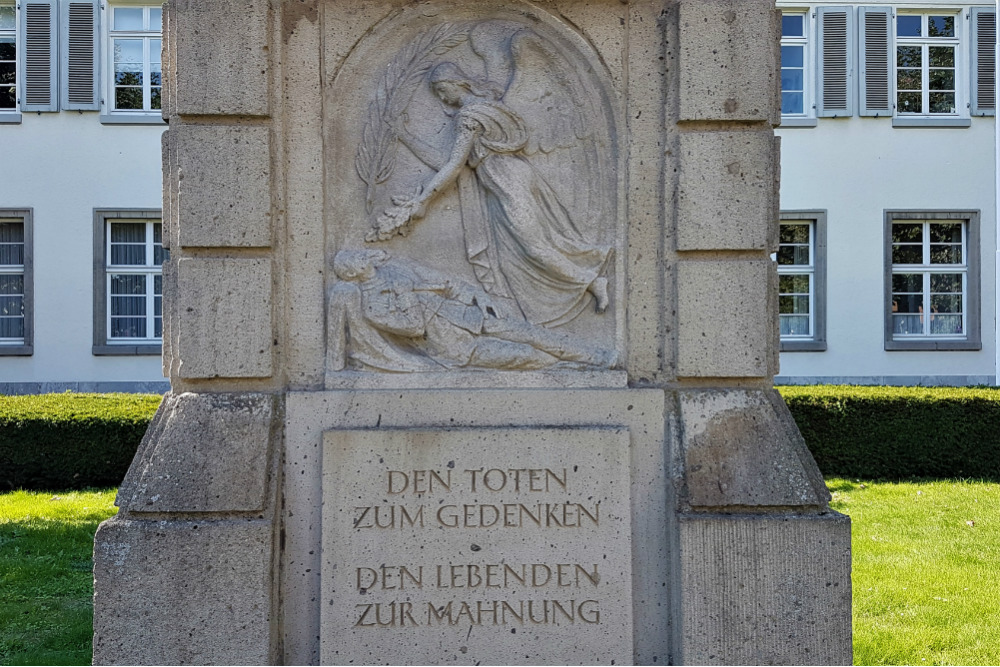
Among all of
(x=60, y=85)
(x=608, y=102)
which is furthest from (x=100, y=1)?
(x=608, y=102)

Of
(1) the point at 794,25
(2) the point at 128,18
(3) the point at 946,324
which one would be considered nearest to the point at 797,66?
(1) the point at 794,25

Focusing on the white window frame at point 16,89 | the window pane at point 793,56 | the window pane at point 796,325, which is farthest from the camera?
the window pane at point 796,325

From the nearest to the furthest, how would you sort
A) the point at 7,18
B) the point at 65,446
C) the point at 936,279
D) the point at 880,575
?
1. the point at 880,575
2. the point at 65,446
3. the point at 7,18
4. the point at 936,279

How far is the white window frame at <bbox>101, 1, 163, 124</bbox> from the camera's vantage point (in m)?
14.3

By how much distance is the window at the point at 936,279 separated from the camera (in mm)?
15172

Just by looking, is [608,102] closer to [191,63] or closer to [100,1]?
[191,63]

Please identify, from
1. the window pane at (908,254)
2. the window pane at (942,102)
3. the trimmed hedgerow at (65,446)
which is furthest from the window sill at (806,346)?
the trimmed hedgerow at (65,446)

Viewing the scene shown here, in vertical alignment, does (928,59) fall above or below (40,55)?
above

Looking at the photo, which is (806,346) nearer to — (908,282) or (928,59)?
(908,282)

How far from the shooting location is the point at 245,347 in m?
3.84

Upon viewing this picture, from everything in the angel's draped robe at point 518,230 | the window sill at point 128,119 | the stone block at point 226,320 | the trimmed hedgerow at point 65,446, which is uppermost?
the window sill at point 128,119

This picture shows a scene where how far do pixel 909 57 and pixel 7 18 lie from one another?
1363cm

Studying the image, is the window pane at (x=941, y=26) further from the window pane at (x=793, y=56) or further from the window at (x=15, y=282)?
the window at (x=15, y=282)

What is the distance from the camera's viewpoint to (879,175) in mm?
14992
